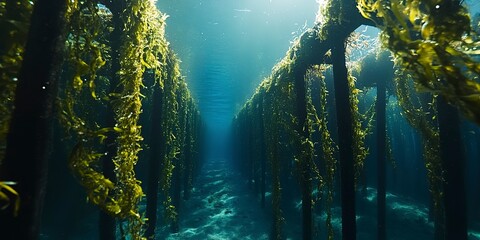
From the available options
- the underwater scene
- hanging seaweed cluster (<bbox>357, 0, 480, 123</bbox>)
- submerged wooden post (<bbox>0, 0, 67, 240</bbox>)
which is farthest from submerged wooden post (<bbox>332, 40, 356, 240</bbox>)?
submerged wooden post (<bbox>0, 0, 67, 240</bbox>)

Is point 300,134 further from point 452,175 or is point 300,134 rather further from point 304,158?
point 452,175

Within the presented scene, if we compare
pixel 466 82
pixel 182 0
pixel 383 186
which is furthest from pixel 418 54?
pixel 182 0

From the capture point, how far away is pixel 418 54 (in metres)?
1.53

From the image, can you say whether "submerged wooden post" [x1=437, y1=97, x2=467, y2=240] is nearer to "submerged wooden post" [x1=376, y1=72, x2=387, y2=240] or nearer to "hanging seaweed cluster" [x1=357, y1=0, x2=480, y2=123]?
"hanging seaweed cluster" [x1=357, y1=0, x2=480, y2=123]

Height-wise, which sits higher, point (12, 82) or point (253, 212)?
point (12, 82)

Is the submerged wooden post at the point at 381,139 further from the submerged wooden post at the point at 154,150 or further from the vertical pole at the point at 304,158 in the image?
the submerged wooden post at the point at 154,150

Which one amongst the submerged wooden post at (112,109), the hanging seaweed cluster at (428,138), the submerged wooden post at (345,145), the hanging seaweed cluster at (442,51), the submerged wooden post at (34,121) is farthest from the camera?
the submerged wooden post at (345,145)

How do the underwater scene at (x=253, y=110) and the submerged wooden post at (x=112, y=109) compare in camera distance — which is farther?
the submerged wooden post at (x=112, y=109)

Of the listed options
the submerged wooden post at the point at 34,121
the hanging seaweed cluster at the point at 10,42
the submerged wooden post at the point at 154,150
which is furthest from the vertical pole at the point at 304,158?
the submerged wooden post at the point at 34,121

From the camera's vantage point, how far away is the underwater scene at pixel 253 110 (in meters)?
1.59

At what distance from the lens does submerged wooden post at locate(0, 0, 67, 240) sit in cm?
156

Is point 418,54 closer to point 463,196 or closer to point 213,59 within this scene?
point 463,196

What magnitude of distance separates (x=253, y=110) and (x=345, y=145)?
13.3m

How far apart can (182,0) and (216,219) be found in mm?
9799
